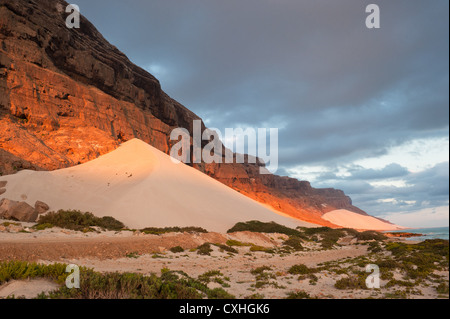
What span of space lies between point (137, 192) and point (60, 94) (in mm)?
24996

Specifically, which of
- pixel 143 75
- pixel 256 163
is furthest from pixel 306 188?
pixel 143 75

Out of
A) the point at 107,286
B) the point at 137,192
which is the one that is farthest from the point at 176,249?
the point at 137,192

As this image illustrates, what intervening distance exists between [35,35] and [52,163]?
939 inches

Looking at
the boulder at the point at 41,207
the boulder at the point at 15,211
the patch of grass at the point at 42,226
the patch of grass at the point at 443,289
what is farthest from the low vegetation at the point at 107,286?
the boulder at the point at 41,207

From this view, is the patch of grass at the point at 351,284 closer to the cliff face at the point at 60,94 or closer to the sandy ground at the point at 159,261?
the sandy ground at the point at 159,261

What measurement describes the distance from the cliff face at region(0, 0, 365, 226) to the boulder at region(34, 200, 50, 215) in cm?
883

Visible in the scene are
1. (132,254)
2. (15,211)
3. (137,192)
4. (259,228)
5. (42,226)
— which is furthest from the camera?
(137,192)

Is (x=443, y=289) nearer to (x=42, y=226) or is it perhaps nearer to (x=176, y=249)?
(x=176, y=249)

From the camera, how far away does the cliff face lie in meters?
37.6

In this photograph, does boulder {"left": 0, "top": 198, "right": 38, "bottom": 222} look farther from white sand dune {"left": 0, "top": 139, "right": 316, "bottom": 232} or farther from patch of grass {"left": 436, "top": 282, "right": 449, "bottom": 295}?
patch of grass {"left": 436, "top": 282, "right": 449, "bottom": 295}

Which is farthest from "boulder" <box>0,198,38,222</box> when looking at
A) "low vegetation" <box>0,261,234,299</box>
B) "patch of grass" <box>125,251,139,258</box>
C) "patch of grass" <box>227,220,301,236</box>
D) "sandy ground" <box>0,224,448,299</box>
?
"patch of grass" <box>227,220,301,236</box>

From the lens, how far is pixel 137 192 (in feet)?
111
